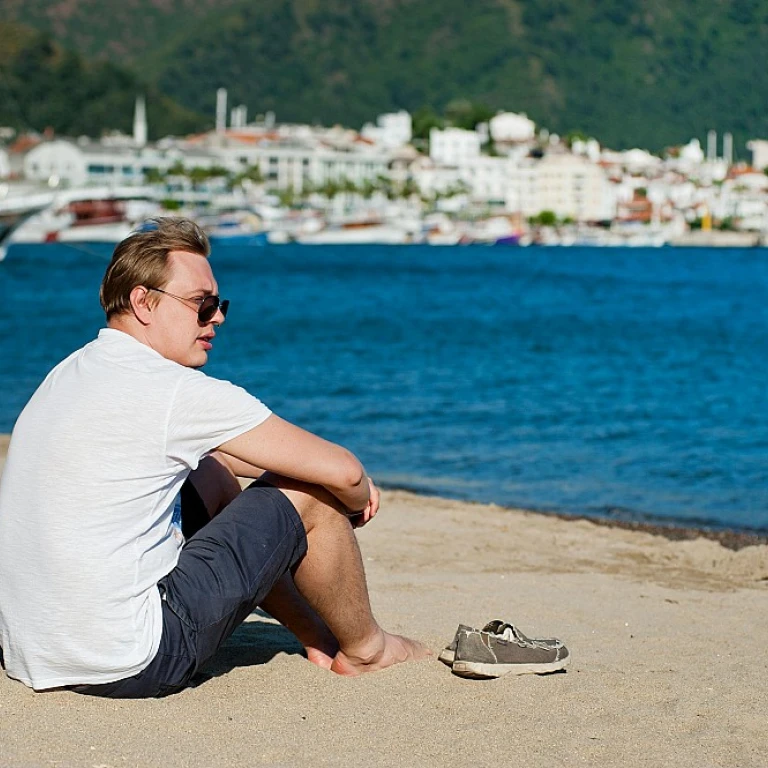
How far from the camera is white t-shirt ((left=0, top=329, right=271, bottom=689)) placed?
2.62 meters

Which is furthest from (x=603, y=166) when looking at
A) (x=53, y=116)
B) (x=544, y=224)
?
(x=53, y=116)

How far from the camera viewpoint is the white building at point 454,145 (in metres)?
156

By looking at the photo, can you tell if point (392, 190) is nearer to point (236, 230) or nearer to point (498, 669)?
point (236, 230)

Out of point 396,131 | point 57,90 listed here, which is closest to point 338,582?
point 57,90

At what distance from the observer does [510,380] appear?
16625 millimetres

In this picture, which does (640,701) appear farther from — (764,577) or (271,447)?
(764,577)

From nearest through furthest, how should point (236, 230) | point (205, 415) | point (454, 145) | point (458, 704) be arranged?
1. point (205, 415)
2. point (458, 704)
3. point (236, 230)
4. point (454, 145)

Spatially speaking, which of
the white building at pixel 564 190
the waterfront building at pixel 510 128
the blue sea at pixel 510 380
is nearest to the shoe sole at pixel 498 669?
the blue sea at pixel 510 380

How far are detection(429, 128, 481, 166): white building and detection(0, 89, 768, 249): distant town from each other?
0.55 ft

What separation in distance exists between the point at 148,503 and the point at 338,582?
546 mm

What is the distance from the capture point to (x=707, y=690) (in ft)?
10.6

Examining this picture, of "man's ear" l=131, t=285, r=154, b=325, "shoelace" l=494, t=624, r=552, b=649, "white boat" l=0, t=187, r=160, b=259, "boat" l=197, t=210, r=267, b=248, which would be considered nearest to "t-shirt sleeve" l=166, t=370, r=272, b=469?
"man's ear" l=131, t=285, r=154, b=325

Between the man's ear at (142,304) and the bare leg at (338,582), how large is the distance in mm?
443

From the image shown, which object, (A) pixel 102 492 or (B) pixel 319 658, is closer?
(A) pixel 102 492
